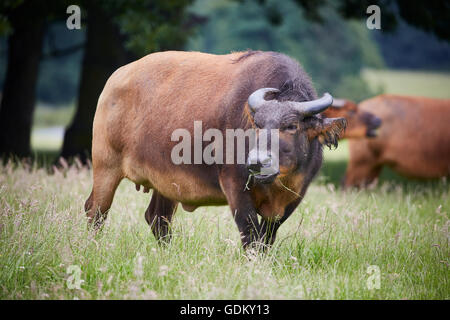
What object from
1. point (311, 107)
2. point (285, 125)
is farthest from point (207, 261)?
point (311, 107)

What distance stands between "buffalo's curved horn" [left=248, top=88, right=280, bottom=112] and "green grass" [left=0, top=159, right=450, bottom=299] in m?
1.14

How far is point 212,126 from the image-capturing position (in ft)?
17.2

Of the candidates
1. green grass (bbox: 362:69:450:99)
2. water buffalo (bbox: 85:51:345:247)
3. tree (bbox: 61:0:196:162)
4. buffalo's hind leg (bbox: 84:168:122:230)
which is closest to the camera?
water buffalo (bbox: 85:51:345:247)

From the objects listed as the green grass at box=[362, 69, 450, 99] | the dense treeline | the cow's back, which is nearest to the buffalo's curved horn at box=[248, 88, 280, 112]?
the dense treeline

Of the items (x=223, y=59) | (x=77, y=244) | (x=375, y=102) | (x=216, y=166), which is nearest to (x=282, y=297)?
(x=216, y=166)

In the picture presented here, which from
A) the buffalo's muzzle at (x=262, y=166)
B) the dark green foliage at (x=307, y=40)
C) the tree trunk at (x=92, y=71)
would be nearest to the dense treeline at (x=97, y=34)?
the tree trunk at (x=92, y=71)

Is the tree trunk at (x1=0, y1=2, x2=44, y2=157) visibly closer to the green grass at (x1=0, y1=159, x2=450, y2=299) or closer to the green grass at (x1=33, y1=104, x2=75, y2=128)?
the green grass at (x1=0, y1=159, x2=450, y2=299)

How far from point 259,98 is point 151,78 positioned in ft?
5.24

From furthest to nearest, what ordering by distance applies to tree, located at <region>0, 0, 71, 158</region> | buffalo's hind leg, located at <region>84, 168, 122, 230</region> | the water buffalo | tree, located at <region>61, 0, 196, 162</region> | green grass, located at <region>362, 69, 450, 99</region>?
green grass, located at <region>362, 69, 450, 99</region> → tree, located at <region>0, 0, 71, 158</region> → tree, located at <region>61, 0, 196, 162</region> → buffalo's hind leg, located at <region>84, 168, 122, 230</region> → the water buffalo

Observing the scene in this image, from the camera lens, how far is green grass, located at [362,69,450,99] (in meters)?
34.1

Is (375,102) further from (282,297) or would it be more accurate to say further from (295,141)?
(282,297)

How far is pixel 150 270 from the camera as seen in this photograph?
4656mm

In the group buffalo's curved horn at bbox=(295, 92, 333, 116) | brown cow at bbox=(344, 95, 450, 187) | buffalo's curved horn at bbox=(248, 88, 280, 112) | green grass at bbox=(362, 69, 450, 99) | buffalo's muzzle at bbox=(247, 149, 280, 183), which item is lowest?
green grass at bbox=(362, 69, 450, 99)
